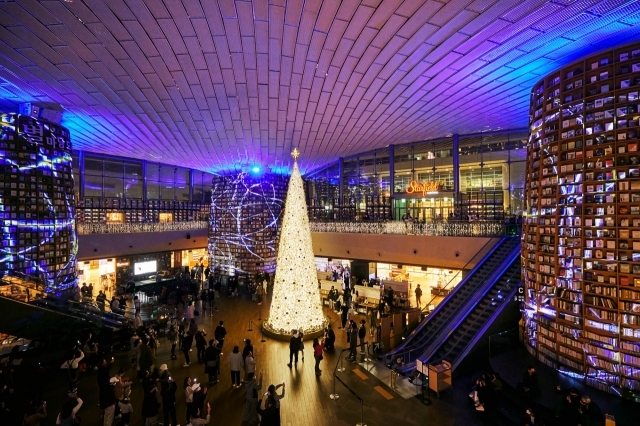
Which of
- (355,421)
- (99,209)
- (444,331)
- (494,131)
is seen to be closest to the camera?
(355,421)

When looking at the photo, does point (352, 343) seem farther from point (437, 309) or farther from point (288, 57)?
point (288, 57)

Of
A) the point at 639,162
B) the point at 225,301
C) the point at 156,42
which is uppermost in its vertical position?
the point at 156,42

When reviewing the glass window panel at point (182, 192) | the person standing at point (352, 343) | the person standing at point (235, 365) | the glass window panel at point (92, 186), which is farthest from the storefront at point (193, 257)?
the person standing at point (235, 365)

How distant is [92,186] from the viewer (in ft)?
65.0

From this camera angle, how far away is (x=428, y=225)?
14688 mm

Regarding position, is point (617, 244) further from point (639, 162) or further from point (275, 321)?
point (275, 321)

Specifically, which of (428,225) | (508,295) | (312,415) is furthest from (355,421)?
(428,225)

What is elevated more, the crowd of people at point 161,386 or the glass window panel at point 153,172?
the glass window panel at point 153,172

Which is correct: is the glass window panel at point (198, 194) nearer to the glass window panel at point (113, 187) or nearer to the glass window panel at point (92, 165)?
the glass window panel at point (113, 187)

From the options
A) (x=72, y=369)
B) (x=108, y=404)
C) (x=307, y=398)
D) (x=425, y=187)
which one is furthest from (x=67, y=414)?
(x=425, y=187)

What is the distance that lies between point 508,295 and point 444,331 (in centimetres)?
214

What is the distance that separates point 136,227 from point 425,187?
16.0 meters

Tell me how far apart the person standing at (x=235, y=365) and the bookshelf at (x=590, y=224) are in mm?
7288

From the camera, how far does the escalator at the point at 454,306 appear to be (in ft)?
30.7
